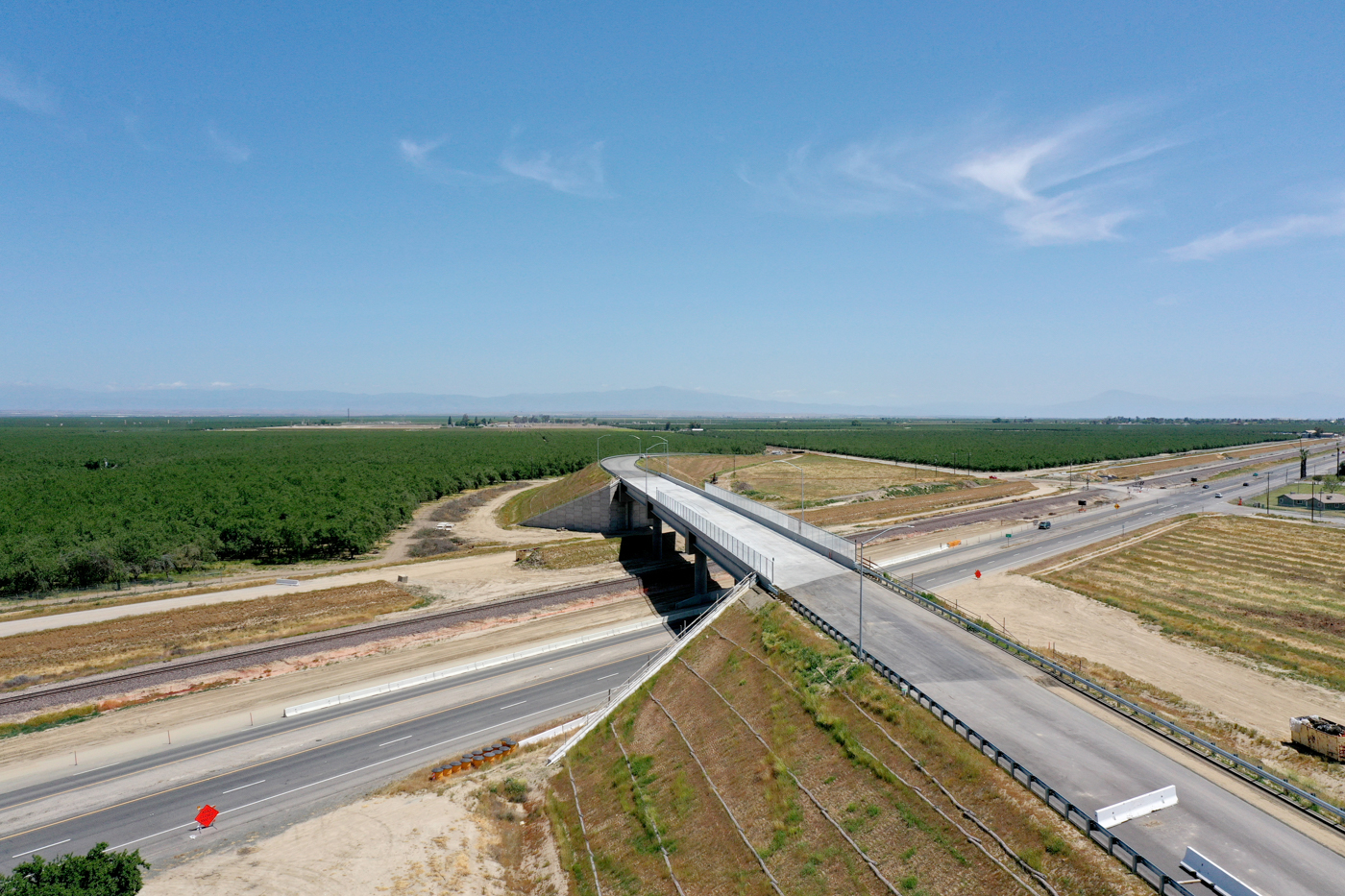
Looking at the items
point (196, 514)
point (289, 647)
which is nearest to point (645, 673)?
point (289, 647)

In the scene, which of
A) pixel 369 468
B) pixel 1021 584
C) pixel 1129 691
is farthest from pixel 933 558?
pixel 369 468

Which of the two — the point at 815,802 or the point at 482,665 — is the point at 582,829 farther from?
the point at 482,665

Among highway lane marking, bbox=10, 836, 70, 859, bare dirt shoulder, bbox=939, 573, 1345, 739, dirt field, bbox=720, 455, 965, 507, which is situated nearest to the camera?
highway lane marking, bbox=10, 836, 70, 859

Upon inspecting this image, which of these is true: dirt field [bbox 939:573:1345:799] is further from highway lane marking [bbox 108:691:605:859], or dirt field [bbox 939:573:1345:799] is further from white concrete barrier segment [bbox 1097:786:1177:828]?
highway lane marking [bbox 108:691:605:859]

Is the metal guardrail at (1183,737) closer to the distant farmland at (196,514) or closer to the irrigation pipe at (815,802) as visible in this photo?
the irrigation pipe at (815,802)

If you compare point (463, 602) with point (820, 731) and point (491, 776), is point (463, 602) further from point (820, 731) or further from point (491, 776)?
point (820, 731)

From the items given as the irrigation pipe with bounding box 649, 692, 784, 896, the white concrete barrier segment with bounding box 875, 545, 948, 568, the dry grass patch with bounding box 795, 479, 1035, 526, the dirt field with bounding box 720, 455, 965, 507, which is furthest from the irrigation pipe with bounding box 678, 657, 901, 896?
the dirt field with bounding box 720, 455, 965, 507

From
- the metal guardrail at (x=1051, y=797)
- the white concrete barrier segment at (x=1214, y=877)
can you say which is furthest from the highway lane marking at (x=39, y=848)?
the white concrete barrier segment at (x=1214, y=877)
